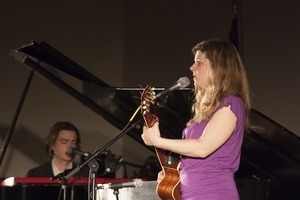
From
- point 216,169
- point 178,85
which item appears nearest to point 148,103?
point 178,85

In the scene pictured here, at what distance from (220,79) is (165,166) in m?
0.50

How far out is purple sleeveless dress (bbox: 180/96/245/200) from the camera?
264cm

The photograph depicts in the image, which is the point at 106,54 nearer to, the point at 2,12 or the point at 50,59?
the point at 2,12

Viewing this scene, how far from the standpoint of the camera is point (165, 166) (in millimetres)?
2924

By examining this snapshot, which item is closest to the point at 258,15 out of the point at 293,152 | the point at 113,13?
the point at 113,13

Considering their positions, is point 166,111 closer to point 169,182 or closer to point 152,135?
point 169,182

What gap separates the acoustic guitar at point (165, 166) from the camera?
9.16 feet

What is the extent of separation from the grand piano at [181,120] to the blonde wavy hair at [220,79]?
2.47 feet

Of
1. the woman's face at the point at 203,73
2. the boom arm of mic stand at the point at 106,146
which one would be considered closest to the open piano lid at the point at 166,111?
the boom arm of mic stand at the point at 106,146

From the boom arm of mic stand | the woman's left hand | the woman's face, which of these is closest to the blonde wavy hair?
the woman's face

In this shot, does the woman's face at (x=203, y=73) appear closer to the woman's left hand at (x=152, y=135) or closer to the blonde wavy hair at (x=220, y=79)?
the blonde wavy hair at (x=220, y=79)

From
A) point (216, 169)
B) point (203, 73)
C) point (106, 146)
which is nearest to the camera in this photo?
point (216, 169)

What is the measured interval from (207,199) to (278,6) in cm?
384

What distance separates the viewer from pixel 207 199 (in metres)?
2.62
